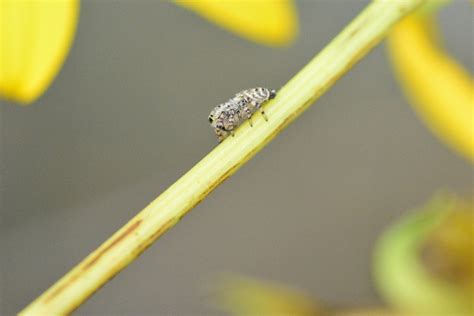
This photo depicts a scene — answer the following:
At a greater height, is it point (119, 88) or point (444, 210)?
point (119, 88)

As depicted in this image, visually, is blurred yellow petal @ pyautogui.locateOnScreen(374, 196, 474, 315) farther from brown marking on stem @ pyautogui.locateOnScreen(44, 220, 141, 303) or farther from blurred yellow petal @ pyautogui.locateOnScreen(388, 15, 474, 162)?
brown marking on stem @ pyautogui.locateOnScreen(44, 220, 141, 303)

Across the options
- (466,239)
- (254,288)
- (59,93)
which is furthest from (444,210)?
(59,93)

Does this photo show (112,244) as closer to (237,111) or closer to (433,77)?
(237,111)

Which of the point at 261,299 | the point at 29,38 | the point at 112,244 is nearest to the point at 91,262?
the point at 112,244

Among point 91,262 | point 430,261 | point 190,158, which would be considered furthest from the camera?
point 430,261

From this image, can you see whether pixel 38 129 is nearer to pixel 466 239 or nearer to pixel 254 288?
pixel 254 288

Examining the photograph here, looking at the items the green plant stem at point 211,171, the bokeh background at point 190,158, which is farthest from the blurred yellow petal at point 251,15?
the green plant stem at point 211,171

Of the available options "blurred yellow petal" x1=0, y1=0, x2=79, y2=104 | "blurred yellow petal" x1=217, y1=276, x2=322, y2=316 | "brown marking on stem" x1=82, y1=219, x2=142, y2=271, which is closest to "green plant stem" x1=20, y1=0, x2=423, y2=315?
"brown marking on stem" x1=82, y1=219, x2=142, y2=271
